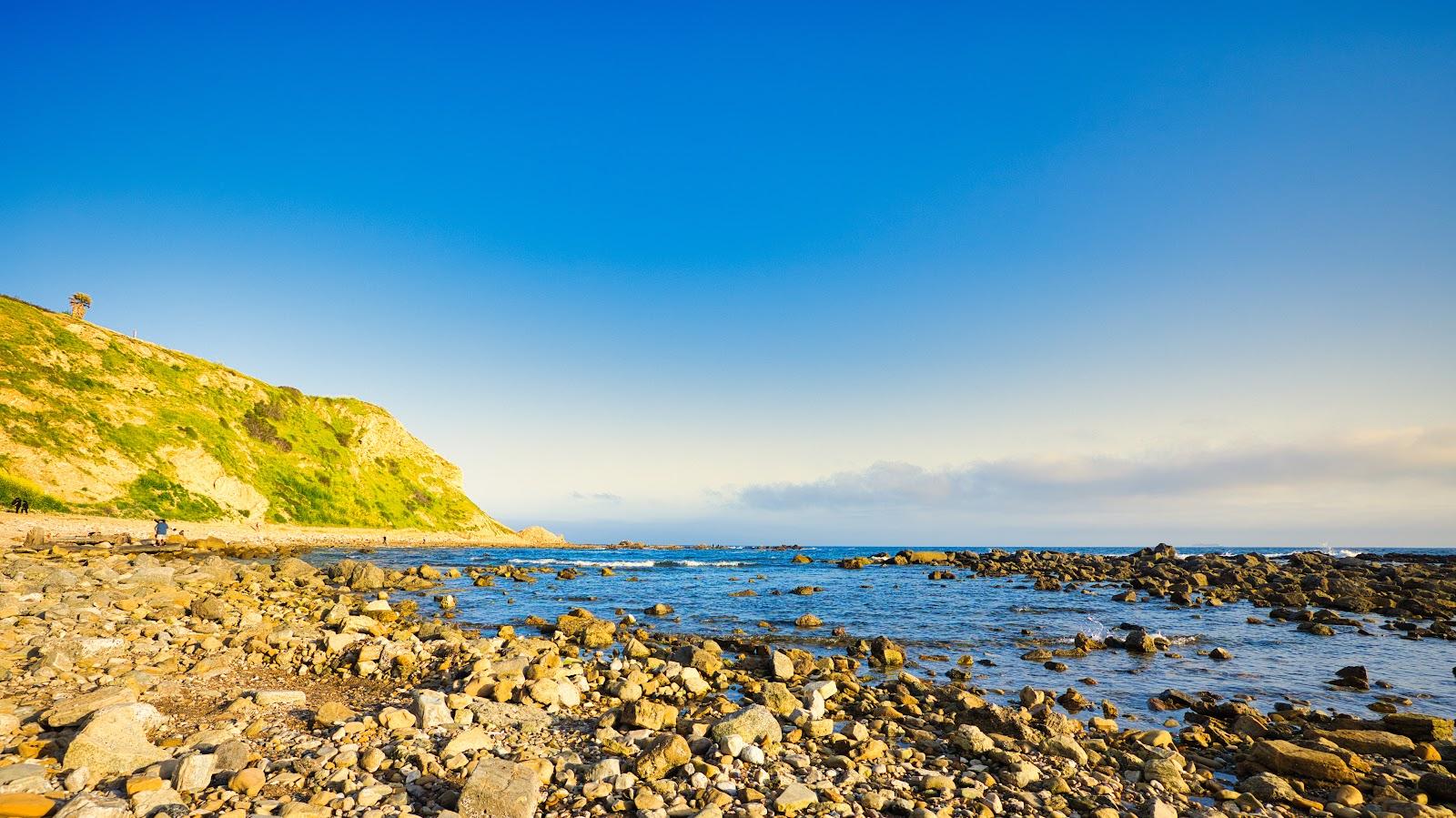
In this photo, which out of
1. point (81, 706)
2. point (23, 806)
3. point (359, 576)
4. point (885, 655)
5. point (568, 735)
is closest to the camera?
point (23, 806)

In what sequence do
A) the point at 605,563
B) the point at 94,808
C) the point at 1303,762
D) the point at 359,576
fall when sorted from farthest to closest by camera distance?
1. the point at 605,563
2. the point at 359,576
3. the point at 1303,762
4. the point at 94,808

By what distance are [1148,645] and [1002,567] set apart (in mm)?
57138

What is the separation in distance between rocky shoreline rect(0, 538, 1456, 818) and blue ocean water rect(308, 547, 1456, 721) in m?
2.21

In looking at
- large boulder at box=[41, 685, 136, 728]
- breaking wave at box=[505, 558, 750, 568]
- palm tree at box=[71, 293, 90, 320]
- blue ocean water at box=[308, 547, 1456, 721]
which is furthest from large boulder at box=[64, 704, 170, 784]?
palm tree at box=[71, 293, 90, 320]

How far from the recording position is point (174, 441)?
234 feet

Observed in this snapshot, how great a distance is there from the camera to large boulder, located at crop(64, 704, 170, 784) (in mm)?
8266

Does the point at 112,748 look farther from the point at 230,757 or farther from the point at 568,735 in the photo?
the point at 568,735

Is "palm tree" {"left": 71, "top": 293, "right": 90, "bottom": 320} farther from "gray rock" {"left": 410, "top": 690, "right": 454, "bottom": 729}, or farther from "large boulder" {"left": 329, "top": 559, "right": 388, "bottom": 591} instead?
"gray rock" {"left": 410, "top": 690, "right": 454, "bottom": 729}

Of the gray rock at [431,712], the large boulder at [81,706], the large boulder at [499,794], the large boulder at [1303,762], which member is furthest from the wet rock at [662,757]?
the large boulder at [1303,762]

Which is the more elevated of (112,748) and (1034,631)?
(112,748)

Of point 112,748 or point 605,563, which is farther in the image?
point 605,563

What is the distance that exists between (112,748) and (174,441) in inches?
3361

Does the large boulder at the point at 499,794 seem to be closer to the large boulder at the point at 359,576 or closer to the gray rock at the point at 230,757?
the gray rock at the point at 230,757

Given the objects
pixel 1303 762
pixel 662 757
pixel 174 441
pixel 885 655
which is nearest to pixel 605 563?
pixel 174 441
